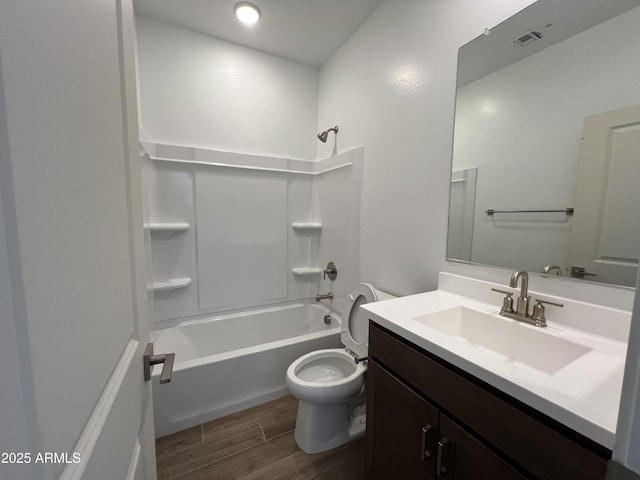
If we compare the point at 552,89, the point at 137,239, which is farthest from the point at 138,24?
the point at 552,89

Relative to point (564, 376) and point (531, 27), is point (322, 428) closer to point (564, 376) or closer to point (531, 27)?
point (564, 376)

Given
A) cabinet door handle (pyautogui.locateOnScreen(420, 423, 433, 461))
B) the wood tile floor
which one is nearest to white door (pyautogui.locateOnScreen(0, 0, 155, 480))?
cabinet door handle (pyautogui.locateOnScreen(420, 423, 433, 461))

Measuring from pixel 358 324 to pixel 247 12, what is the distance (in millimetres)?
2164

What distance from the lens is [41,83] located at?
275 millimetres

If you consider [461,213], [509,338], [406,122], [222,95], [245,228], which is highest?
[222,95]

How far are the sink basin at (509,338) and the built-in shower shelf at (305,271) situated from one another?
1.53m

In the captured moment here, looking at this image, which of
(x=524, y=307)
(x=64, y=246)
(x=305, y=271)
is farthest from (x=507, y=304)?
(x=305, y=271)

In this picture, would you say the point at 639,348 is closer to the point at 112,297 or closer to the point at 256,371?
the point at 112,297

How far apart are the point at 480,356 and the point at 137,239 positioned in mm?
953

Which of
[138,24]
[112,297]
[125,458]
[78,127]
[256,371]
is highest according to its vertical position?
[138,24]

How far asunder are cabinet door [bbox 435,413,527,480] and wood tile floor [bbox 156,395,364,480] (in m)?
0.77

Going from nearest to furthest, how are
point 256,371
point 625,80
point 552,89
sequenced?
point 625,80
point 552,89
point 256,371

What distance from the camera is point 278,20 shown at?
1.80 metres

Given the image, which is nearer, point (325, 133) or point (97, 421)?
point (97, 421)
